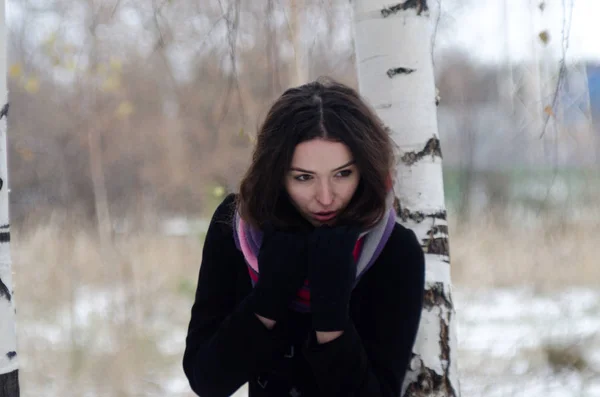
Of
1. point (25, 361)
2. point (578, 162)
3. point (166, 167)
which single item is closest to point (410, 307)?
point (25, 361)

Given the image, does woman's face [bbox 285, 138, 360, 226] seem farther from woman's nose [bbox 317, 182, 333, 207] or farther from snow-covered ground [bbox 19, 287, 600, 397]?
snow-covered ground [bbox 19, 287, 600, 397]

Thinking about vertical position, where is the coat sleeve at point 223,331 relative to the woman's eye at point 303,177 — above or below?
below

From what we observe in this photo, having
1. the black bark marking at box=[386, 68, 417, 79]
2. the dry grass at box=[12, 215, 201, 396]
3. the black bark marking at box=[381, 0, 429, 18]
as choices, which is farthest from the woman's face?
the dry grass at box=[12, 215, 201, 396]

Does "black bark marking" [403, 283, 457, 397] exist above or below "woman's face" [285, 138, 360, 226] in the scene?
below

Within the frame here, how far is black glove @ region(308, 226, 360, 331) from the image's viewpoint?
4.33 ft

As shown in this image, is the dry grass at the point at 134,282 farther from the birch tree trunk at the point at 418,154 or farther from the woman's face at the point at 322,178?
the woman's face at the point at 322,178

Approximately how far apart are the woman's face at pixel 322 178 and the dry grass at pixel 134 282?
14.1ft

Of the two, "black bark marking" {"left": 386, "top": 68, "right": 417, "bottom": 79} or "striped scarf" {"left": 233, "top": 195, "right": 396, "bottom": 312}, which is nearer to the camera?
"striped scarf" {"left": 233, "top": 195, "right": 396, "bottom": 312}

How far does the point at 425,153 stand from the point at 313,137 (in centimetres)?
50

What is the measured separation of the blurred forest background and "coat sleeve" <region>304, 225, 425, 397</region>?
217cm

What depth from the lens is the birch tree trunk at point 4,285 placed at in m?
1.70

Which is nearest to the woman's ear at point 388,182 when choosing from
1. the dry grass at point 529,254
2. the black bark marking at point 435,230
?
the black bark marking at point 435,230

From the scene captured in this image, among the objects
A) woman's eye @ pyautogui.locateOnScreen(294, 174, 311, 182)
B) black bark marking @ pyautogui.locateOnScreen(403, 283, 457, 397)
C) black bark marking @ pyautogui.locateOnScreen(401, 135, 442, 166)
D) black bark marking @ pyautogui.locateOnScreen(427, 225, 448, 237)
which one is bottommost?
black bark marking @ pyautogui.locateOnScreen(403, 283, 457, 397)

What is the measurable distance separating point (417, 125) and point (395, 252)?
44cm
